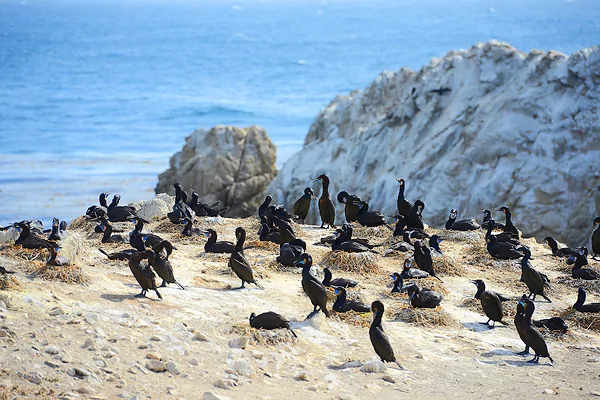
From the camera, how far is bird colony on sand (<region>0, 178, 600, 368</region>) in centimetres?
1240

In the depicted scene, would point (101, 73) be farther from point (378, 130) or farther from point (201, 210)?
point (201, 210)

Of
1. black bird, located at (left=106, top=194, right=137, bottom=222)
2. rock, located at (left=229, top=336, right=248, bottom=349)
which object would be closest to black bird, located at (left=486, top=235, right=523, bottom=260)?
black bird, located at (left=106, top=194, right=137, bottom=222)

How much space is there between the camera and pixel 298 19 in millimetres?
188250

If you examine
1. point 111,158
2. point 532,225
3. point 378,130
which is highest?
point 378,130

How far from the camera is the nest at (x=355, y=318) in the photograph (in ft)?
42.7

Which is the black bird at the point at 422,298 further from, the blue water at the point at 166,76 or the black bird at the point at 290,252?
the blue water at the point at 166,76

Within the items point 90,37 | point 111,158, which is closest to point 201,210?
point 111,158

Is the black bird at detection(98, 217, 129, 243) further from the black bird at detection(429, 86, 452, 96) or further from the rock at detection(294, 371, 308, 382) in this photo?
the black bird at detection(429, 86, 452, 96)


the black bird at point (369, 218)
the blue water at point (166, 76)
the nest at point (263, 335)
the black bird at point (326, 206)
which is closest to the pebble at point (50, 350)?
the nest at point (263, 335)

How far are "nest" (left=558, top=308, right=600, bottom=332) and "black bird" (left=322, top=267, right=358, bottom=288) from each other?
138 inches

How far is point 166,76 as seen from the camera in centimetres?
9888

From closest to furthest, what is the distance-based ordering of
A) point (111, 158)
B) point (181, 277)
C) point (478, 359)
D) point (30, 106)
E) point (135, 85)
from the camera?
point (478, 359), point (181, 277), point (111, 158), point (30, 106), point (135, 85)

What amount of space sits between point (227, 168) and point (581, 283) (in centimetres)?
2322

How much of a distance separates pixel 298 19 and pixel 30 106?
389 ft
